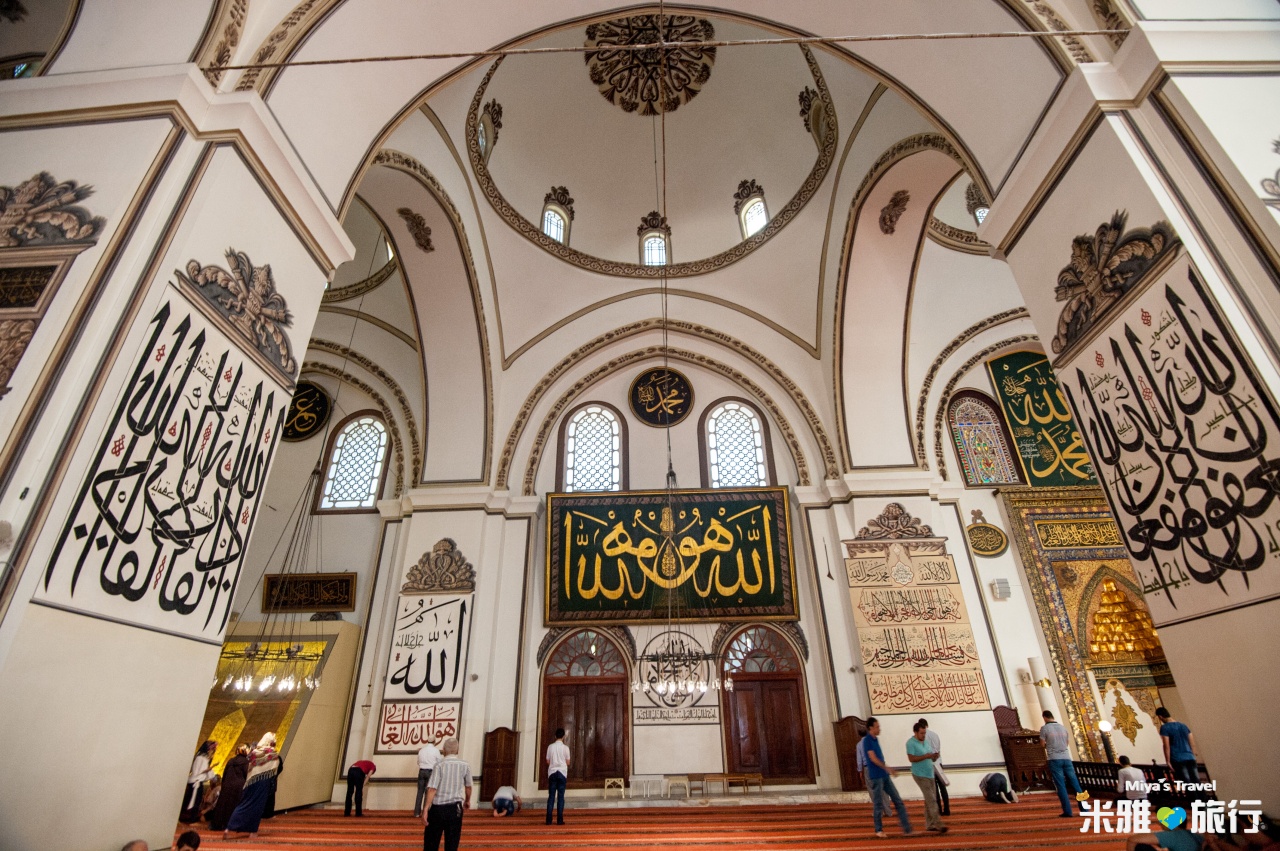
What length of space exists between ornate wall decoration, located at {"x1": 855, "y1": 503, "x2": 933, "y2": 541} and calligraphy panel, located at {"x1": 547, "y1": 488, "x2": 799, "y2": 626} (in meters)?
0.88

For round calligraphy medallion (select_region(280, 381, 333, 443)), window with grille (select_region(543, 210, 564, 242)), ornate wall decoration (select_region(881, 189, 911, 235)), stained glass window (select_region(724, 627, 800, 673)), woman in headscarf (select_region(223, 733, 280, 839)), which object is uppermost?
window with grille (select_region(543, 210, 564, 242))

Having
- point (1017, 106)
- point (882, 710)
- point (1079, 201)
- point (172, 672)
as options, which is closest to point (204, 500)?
point (172, 672)

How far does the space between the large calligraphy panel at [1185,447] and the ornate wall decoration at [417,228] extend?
18.9 feet

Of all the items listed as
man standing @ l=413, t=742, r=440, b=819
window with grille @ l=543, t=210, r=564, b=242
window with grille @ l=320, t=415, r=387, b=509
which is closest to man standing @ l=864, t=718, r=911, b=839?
man standing @ l=413, t=742, r=440, b=819

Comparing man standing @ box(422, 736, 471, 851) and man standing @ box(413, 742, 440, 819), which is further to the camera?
man standing @ box(413, 742, 440, 819)

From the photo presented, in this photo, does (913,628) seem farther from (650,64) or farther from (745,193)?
(650,64)

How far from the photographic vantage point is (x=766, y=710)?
6.62m

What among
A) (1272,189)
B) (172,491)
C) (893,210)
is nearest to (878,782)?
(1272,189)

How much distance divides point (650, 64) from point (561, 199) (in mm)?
1979

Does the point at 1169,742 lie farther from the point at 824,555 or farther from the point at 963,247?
the point at 963,247

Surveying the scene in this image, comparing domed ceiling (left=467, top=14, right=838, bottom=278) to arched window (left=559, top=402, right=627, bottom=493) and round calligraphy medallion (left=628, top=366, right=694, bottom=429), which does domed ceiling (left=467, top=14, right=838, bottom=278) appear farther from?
arched window (left=559, top=402, right=627, bottom=493)

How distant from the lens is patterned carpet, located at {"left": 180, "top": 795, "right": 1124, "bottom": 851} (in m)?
3.72

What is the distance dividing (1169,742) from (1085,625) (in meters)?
3.70

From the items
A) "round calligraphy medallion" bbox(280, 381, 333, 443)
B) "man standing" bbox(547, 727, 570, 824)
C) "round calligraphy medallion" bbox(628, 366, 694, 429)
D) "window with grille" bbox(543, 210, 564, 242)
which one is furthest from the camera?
"round calligraphy medallion" bbox(280, 381, 333, 443)
